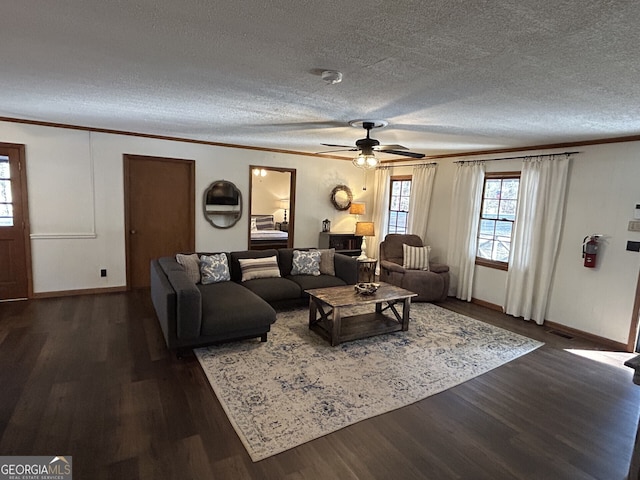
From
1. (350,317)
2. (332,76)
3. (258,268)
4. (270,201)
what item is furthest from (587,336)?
(270,201)

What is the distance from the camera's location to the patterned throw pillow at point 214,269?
13.7 feet

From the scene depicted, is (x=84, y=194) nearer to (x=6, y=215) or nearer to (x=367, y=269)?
(x=6, y=215)

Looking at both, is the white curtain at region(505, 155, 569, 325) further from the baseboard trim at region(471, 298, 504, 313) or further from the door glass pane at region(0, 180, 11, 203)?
the door glass pane at region(0, 180, 11, 203)

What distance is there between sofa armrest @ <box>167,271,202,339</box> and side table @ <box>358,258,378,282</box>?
330cm

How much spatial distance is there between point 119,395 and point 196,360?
2.35 ft

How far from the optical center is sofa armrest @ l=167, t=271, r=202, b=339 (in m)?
3.09

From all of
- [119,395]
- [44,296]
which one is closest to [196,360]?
[119,395]

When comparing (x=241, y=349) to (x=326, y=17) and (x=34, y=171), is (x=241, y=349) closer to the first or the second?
(x=326, y=17)

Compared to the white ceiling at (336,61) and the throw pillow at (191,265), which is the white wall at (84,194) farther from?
the throw pillow at (191,265)

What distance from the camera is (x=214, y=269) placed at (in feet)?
13.9

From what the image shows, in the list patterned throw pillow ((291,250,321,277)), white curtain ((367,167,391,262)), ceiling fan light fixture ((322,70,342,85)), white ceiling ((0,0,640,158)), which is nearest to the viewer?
white ceiling ((0,0,640,158))

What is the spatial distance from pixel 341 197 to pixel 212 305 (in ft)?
14.0

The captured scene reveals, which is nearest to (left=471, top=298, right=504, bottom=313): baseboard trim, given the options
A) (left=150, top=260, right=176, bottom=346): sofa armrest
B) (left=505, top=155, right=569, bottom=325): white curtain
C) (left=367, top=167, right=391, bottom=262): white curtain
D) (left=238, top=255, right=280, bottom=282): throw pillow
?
(left=505, top=155, right=569, bottom=325): white curtain

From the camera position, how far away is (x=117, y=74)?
8.04 ft
